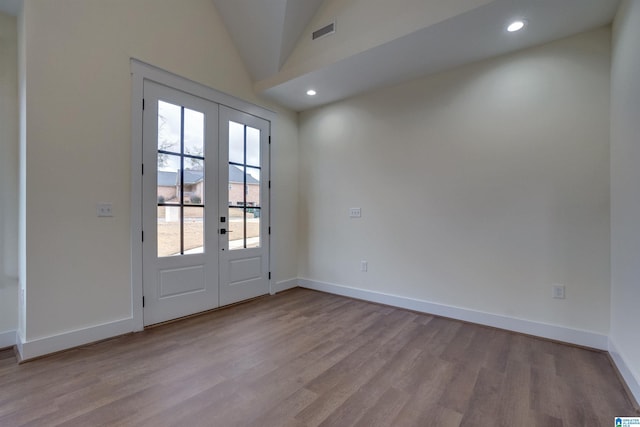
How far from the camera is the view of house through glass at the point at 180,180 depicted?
317 centimetres

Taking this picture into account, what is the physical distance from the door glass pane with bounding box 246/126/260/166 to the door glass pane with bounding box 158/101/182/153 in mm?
984

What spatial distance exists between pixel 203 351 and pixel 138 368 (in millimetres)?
478

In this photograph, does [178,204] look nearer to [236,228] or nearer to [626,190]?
[236,228]

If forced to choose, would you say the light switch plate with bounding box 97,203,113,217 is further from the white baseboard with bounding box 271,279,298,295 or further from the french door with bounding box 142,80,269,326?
the white baseboard with bounding box 271,279,298,295

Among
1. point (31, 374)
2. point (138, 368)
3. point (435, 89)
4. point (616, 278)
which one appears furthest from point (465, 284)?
point (31, 374)

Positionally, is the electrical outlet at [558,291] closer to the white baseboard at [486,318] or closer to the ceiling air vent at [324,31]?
the white baseboard at [486,318]

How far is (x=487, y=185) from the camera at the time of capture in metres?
3.16

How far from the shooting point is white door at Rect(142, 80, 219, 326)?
3.06 m

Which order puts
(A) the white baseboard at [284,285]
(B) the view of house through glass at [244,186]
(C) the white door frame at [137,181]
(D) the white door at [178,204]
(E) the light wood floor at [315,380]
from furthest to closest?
(A) the white baseboard at [284,285] < (B) the view of house through glass at [244,186] < (D) the white door at [178,204] < (C) the white door frame at [137,181] < (E) the light wood floor at [315,380]

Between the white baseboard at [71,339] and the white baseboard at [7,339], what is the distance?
0.13 metres

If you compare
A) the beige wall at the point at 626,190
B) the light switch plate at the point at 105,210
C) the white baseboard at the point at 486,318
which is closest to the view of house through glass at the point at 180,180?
the light switch plate at the point at 105,210

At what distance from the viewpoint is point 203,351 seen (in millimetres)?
2553

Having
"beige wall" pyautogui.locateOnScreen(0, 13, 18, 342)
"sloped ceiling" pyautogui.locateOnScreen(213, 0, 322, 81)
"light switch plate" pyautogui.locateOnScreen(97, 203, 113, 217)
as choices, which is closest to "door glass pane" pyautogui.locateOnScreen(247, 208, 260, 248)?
"light switch plate" pyautogui.locateOnScreen(97, 203, 113, 217)

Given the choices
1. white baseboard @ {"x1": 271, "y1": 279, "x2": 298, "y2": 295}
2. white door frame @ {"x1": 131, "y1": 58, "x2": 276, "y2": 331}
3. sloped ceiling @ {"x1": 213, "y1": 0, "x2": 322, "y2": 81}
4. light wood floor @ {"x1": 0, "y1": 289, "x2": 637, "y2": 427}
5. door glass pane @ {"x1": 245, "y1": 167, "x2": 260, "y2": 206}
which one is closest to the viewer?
light wood floor @ {"x1": 0, "y1": 289, "x2": 637, "y2": 427}
